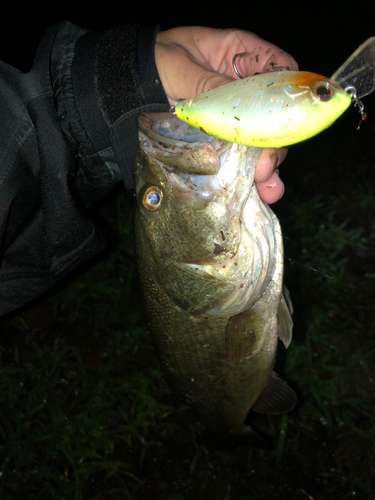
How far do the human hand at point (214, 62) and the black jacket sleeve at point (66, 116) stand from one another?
8 centimetres

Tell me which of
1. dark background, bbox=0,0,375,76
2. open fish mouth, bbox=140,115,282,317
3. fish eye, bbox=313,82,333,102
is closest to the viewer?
fish eye, bbox=313,82,333,102

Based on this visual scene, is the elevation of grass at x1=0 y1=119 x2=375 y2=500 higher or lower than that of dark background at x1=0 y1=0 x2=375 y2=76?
lower

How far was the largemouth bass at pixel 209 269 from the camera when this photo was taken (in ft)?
5.21

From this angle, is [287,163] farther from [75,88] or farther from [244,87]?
[244,87]

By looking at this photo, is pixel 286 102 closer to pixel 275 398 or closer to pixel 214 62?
pixel 214 62

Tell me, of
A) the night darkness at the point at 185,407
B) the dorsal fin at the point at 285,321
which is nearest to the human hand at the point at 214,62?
the dorsal fin at the point at 285,321

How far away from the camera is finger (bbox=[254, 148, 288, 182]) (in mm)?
1591

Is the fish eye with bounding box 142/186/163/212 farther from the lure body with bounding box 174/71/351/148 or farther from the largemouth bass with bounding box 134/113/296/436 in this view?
the lure body with bounding box 174/71/351/148

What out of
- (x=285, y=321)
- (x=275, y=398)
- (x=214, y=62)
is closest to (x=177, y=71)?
(x=214, y=62)

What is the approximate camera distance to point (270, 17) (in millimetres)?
6207

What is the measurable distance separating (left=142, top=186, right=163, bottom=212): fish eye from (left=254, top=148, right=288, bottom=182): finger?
17.2 inches

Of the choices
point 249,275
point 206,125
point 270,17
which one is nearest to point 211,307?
point 249,275

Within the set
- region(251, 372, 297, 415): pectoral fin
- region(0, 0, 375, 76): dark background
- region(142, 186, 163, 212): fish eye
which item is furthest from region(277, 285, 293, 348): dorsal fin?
region(0, 0, 375, 76): dark background

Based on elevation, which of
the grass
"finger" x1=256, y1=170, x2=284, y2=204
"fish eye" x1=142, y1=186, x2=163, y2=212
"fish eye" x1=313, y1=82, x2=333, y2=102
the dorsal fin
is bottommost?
the grass
